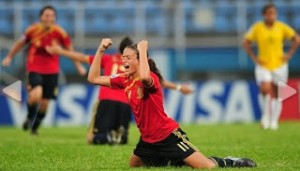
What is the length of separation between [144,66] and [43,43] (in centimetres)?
795

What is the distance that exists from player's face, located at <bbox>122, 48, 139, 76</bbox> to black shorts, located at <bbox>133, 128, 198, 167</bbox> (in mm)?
816

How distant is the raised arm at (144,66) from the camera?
8195mm

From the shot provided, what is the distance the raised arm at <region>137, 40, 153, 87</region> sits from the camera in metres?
8.20

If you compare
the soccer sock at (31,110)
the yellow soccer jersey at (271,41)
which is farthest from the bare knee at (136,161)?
the yellow soccer jersey at (271,41)

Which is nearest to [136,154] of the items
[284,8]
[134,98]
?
[134,98]

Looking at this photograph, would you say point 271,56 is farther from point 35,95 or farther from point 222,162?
point 222,162

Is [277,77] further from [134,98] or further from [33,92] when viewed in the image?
[134,98]

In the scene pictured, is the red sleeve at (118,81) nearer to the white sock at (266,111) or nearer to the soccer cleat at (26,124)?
the soccer cleat at (26,124)

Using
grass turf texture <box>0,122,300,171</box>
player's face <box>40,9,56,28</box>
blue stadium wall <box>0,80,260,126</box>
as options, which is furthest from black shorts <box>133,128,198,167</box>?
blue stadium wall <box>0,80,260,126</box>

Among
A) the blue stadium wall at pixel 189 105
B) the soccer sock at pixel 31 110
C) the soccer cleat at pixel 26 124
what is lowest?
the blue stadium wall at pixel 189 105

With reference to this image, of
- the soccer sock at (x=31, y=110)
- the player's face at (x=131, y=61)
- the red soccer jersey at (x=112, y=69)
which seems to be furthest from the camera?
the soccer sock at (x=31, y=110)

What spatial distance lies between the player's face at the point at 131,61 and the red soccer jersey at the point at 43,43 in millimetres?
7256

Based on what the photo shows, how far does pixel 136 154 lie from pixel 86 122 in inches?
499

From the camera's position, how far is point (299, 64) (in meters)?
24.8
